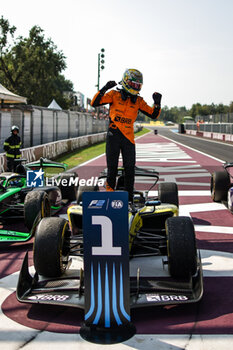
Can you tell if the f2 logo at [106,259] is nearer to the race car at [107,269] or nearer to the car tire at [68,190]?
the race car at [107,269]

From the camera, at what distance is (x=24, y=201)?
20.1 feet

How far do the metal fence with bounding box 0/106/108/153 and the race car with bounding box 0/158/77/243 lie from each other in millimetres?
8538

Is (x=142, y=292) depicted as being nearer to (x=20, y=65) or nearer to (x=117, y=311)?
(x=117, y=311)

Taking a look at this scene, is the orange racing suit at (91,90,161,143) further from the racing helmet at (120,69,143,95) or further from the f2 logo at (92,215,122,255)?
the f2 logo at (92,215,122,255)

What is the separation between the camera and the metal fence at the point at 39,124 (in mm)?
16528

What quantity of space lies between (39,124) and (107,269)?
17.7 meters

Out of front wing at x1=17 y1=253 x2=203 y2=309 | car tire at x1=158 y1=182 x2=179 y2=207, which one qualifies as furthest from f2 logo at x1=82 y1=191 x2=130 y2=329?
car tire at x1=158 y1=182 x2=179 y2=207

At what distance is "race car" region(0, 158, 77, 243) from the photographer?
5492 mm

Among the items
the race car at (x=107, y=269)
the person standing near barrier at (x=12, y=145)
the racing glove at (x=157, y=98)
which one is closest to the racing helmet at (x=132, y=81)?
the racing glove at (x=157, y=98)

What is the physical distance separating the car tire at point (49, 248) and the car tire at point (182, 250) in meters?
1.03

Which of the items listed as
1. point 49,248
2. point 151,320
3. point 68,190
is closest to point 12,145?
point 68,190

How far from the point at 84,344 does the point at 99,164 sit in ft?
46.0

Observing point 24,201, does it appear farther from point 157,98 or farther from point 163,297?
point 163,297

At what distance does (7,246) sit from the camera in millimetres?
5770
